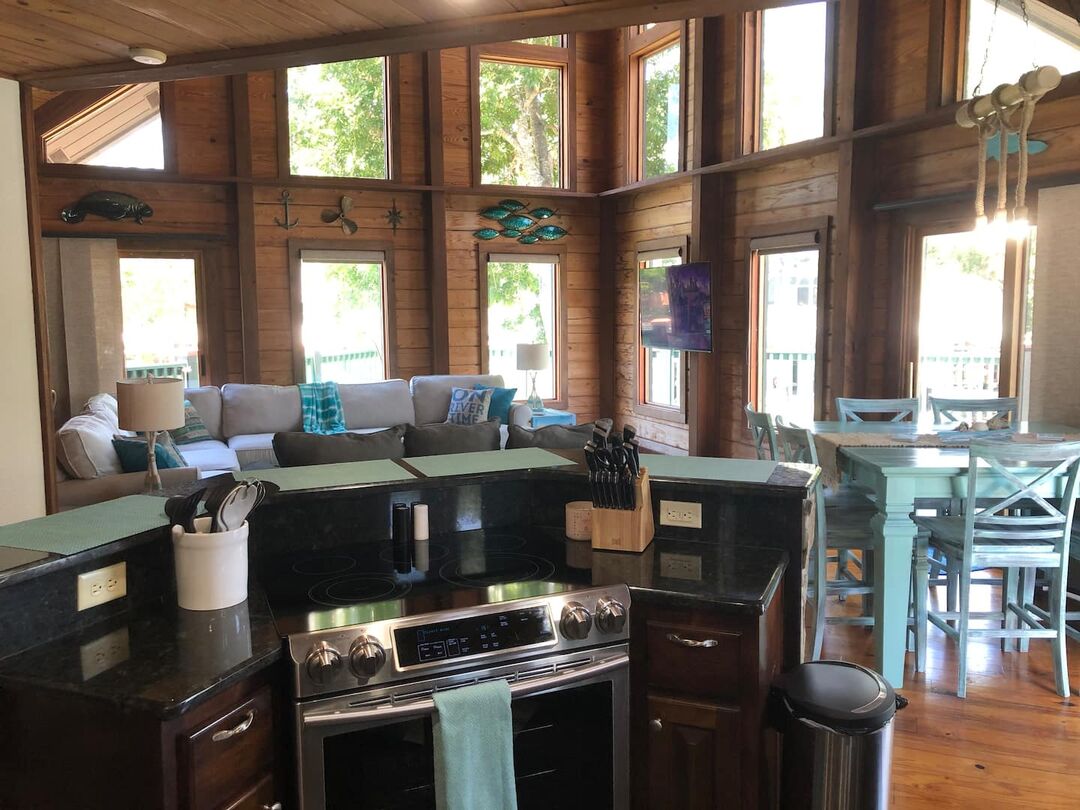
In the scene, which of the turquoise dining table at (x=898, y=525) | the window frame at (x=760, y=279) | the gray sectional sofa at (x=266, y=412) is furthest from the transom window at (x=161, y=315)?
the turquoise dining table at (x=898, y=525)

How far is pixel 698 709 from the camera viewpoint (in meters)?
1.91

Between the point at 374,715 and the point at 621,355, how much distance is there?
7137mm

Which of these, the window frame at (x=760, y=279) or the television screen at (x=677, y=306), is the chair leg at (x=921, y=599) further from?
the television screen at (x=677, y=306)

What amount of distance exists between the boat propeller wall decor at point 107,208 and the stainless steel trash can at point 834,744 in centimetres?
657

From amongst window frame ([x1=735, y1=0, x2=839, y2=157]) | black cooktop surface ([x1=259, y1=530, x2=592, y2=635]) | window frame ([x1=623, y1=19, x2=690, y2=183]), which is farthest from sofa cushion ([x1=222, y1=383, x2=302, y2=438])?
black cooktop surface ([x1=259, y1=530, x2=592, y2=635])

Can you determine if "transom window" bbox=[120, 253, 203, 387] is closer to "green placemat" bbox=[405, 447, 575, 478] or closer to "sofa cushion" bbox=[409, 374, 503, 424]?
"sofa cushion" bbox=[409, 374, 503, 424]

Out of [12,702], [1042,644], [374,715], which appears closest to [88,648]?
[12,702]

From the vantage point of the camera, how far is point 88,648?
63.7 inches

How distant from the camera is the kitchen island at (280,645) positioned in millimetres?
1460

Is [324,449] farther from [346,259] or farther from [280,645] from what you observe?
[346,259]

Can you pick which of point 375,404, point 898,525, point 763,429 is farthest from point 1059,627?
point 375,404

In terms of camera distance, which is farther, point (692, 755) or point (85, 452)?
point (85, 452)

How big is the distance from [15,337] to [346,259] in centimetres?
449

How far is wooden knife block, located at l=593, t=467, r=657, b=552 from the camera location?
2.21 meters
